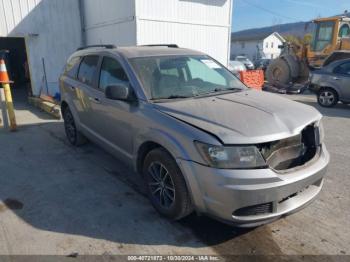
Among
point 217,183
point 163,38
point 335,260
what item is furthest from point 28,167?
point 163,38

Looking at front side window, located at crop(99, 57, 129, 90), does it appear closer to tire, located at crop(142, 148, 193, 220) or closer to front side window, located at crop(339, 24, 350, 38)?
tire, located at crop(142, 148, 193, 220)

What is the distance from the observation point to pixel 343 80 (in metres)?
9.33

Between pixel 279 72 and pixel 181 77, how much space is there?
11.9m

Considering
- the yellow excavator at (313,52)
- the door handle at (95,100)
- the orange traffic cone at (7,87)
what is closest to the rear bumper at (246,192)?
the door handle at (95,100)

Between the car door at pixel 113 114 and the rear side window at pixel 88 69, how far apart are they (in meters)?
0.27

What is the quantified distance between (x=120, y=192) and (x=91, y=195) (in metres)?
0.37

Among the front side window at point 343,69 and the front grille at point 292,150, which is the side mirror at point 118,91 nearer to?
the front grille at point 292,150

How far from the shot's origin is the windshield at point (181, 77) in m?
3.51

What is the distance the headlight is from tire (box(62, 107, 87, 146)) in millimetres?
3509

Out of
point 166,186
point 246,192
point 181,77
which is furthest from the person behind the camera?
point 181,77

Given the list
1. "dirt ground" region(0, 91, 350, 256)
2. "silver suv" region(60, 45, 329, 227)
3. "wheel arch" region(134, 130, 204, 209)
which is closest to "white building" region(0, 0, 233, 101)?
"silver suv" region(60, 45, 329, 227)

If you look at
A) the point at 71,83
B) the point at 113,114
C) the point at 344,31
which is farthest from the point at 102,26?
the point at 344,31

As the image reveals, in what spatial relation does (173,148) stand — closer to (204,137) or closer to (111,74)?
(204,137)

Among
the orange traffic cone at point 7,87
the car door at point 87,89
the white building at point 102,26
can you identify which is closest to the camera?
the car door at point 87,89
